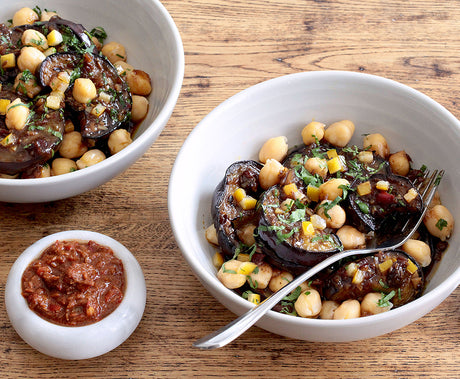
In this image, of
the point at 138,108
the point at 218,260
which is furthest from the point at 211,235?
the point at 138,108

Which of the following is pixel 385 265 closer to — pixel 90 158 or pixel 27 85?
pixel 90 158

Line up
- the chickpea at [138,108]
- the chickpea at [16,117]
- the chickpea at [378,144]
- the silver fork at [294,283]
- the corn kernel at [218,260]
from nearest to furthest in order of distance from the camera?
the silver fork at [294,283], the corn kernel at [218,260], the chickpea at [16,117], the chickpea at [378,144], the chickpea at [138,108]

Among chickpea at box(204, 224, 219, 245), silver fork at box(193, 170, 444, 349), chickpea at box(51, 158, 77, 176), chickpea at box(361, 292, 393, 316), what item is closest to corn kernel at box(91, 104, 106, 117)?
chickpea at box(51, 158, 77, 176)

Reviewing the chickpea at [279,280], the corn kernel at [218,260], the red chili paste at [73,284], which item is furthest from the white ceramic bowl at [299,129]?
the red chili paste at [73,284]

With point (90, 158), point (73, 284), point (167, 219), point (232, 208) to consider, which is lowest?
point (167, 219)

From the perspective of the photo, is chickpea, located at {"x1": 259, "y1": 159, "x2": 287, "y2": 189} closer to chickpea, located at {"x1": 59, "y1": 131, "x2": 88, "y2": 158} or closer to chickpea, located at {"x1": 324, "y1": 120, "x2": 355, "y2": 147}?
chickpea, located at {"x1": 324, "y1": 120, "x2": 355, "y2": 147}

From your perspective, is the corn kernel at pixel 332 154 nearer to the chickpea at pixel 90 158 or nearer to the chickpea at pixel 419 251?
the chickpea at pixel 419 251

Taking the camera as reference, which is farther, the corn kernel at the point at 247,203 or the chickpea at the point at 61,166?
the chickpea at the point at 61,166
